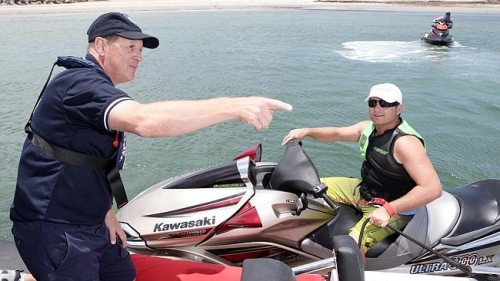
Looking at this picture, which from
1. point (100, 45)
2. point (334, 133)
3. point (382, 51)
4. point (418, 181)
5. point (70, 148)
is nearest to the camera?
point (70, 148)

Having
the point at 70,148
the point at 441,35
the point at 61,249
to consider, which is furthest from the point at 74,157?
Answer: the point at 441,35

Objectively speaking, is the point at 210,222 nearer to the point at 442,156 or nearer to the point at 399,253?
the point at 399,253

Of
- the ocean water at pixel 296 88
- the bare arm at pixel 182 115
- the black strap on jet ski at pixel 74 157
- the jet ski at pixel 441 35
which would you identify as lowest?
the ocean water at pixel 296 88

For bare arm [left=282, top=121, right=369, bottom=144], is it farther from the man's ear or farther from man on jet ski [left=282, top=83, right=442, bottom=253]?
the man's ear

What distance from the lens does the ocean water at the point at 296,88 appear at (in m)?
6.80

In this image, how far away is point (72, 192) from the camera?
1979mm

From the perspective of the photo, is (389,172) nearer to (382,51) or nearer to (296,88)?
(296,88)

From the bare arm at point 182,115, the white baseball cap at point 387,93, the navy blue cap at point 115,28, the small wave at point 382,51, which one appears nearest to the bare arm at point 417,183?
the white baseball cap at point 387,93

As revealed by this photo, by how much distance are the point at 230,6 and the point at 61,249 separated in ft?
197

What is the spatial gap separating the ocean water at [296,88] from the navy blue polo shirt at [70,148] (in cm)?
308

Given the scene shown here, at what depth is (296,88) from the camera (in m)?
12.2

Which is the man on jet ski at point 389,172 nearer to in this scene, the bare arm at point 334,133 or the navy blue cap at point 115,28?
the bare arm at point 334,133

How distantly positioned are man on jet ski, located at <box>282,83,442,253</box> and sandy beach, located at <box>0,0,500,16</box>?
50839 mm

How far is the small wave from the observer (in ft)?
59.2
